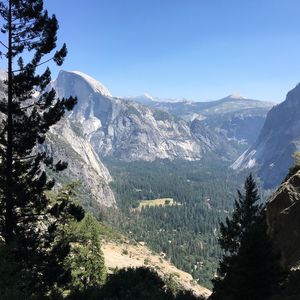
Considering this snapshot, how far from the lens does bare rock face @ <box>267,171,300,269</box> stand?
121ft

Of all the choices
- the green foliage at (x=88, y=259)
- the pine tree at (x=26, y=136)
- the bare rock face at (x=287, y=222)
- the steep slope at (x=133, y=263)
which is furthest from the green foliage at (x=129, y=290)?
the steep slope at (x=133, y=263)

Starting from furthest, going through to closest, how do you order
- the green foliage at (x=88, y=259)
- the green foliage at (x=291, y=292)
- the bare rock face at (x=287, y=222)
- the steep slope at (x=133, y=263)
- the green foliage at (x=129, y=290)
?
the steep slope at (x=133, y=263), the green foliage at (x=88, y=259), the bare rock face at (x=287, y=222), the green foliage at (x=129, y=290), the green foliage at (x=291, y=292)

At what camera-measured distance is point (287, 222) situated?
125 feet

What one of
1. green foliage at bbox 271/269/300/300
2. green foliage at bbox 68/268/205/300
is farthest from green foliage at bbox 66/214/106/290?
green foliage at bbox 271/269/300/300

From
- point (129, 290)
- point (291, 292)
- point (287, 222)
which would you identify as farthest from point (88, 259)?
point (291, 292)

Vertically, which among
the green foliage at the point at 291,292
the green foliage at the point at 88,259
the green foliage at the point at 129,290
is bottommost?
the green foliage at the point at 88,259

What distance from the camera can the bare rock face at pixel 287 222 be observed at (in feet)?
121

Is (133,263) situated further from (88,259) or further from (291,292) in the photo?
(291,292)

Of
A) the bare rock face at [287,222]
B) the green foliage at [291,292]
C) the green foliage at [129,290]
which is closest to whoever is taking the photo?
the green foliage at [291,292]

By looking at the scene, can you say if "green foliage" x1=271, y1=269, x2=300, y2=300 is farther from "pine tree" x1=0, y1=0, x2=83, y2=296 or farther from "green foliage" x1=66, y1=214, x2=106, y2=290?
"green foliage" x1=66, y1=214, x2=106, y2=290

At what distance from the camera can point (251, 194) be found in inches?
1670

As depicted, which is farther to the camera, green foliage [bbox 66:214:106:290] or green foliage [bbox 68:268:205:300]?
green foliage [bbox 66:214:106:290]

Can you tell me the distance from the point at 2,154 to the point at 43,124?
11.0 feet

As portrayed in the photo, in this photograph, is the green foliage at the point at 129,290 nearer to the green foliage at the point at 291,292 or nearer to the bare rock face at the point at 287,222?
the green foliage at the point at 291,292
